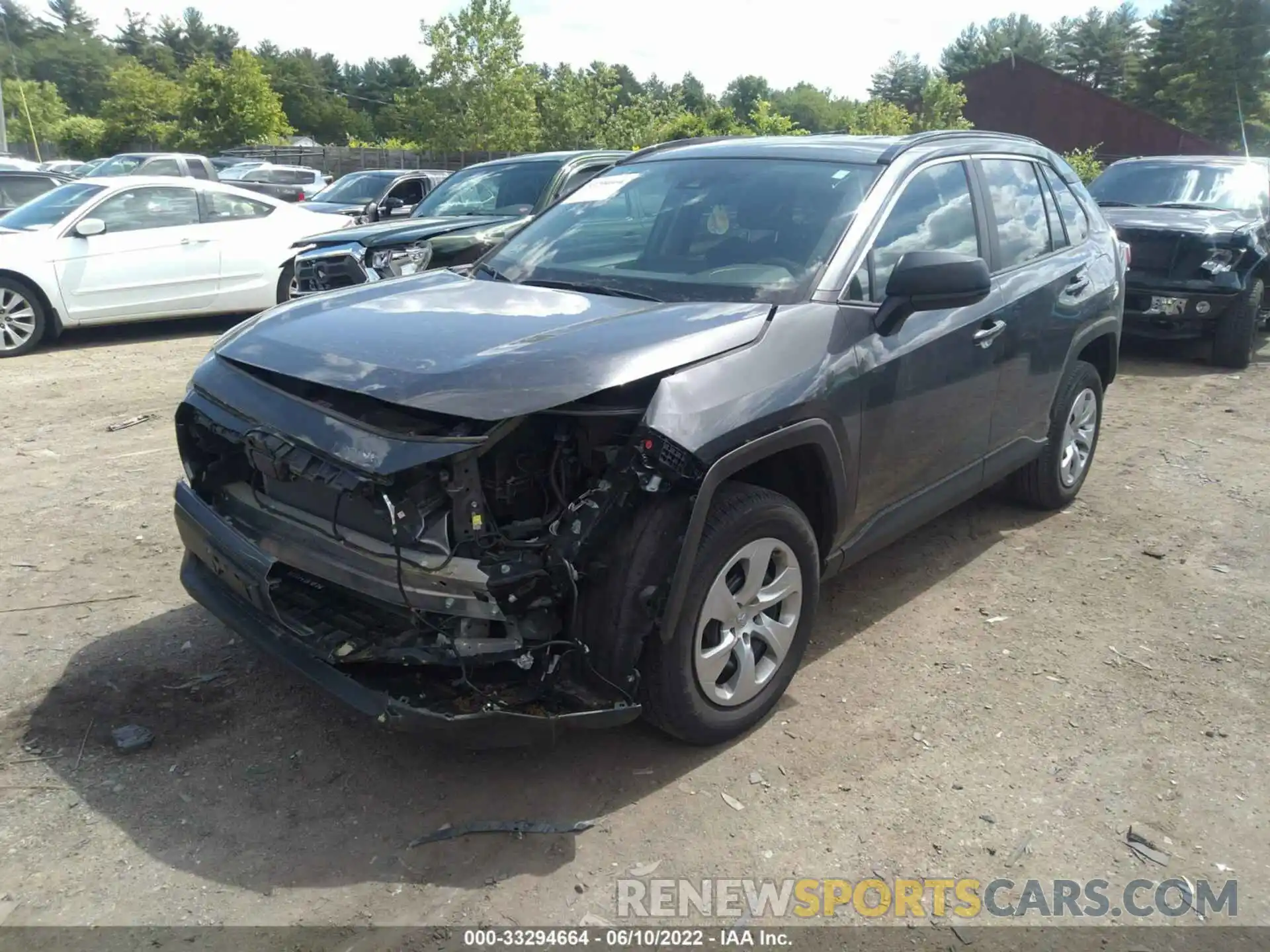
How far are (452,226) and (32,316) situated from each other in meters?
4.12

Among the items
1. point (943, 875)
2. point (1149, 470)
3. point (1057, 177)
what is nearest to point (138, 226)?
point (1057, 177)

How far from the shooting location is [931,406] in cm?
399

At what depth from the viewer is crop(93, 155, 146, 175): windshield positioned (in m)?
21.1

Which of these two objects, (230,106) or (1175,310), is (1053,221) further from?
(230,106)

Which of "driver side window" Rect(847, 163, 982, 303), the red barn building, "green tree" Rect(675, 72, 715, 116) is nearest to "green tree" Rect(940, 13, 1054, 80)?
"green tree" Rect(675, 72, 715, 116)

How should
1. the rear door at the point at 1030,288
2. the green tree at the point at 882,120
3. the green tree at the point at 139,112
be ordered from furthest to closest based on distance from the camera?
the green tree at the point at 139,112
the green tree at the point at 882,120
the rear door at the point at 1030,288

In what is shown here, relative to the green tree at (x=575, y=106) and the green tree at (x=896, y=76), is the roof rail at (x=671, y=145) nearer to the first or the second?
the green tree at (x=575, y=106)

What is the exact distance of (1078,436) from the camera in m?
5.57

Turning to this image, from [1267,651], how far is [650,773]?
2.69 m

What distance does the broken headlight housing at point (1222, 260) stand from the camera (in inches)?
358

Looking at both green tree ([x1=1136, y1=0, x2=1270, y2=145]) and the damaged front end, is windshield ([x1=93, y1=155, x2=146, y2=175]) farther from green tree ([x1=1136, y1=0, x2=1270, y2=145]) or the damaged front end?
green tree ([x1=1136, y1=0, x2=1270, y2=145])

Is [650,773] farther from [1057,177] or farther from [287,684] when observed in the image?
[1057,177]

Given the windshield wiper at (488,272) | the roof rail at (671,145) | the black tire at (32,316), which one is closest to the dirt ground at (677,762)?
the windshield wiper at (488,272)

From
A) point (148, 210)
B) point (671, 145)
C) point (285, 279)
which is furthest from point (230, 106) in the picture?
point (671, 145)
